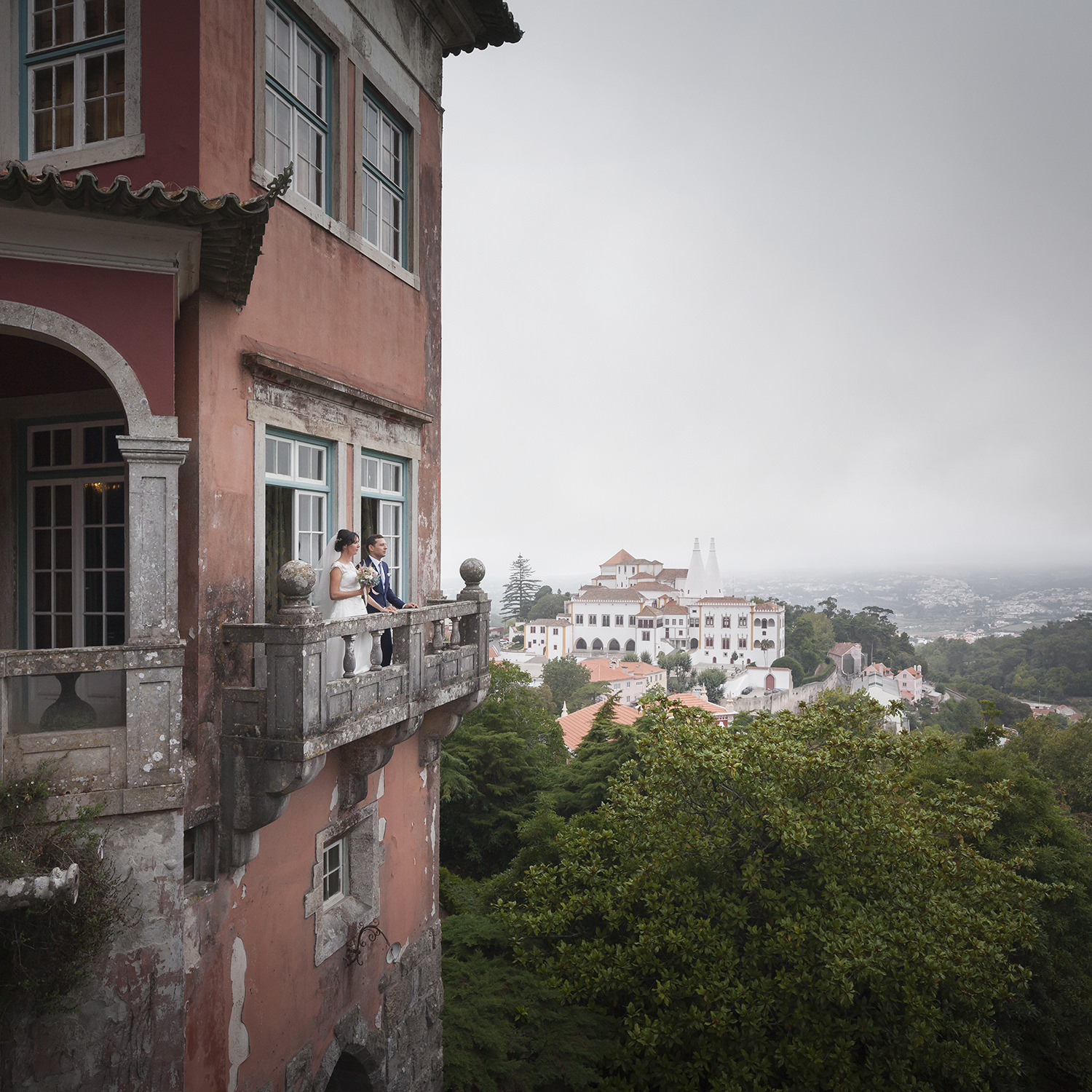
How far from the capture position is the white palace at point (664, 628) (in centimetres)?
12306

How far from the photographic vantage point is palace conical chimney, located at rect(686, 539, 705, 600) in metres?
151

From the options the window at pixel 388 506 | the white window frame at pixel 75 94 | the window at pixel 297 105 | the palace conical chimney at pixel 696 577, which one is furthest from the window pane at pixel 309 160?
the palace conical chimney at pixel 696 577

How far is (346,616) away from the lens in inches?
269

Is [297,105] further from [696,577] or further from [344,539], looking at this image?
[696,577]

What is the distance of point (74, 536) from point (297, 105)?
14.7 feet

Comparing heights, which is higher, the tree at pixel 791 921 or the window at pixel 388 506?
the window at pixel 388 506

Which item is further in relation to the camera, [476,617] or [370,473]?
[476,617]

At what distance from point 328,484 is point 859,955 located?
28.8 ft

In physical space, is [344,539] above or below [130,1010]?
above

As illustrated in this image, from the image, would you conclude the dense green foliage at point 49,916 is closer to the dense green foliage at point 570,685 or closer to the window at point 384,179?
the window at point 384,179

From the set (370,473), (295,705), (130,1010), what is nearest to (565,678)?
(370,473)

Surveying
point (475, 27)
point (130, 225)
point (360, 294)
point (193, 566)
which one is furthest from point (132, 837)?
point (475, 27)

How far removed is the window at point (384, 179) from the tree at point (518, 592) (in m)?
156

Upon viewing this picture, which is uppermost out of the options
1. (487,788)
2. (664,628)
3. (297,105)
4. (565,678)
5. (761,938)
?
(297,105)
